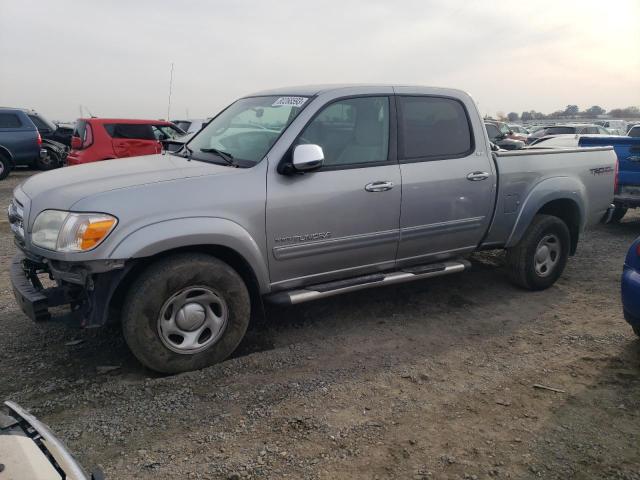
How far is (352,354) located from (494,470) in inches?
55.3

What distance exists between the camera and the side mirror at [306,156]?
3.44 m

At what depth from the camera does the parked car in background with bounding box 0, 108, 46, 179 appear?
42.6 ft

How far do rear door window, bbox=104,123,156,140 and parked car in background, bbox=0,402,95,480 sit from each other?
9977 millimetres

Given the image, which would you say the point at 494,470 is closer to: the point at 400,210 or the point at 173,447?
the point at 173,447

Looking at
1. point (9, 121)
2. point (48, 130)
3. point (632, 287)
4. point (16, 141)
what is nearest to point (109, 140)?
point (16, 141)

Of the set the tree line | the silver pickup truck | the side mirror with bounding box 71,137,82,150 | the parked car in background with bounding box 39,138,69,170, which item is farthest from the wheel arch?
the tree line

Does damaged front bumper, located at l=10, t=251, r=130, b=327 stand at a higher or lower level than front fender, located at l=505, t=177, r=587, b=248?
lower

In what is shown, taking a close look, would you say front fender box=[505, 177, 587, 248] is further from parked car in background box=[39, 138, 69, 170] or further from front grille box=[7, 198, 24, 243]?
parked car in background box=[39, 138, 69, 170]

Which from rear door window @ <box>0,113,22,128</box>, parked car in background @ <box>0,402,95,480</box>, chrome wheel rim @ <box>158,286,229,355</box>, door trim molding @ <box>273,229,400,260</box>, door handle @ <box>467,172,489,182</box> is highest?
rear door window @ <box>0,113,22,128</box>

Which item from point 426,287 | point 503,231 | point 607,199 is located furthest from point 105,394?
point 607,199

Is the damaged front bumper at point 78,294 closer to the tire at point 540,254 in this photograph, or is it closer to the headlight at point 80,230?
the headlight at point 80,230

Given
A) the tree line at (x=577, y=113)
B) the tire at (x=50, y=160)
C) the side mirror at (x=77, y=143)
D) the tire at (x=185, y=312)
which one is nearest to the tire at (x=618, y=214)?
the tire at (x=185, y=312)

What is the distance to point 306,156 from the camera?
3.44 meters

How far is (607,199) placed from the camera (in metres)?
5.46
